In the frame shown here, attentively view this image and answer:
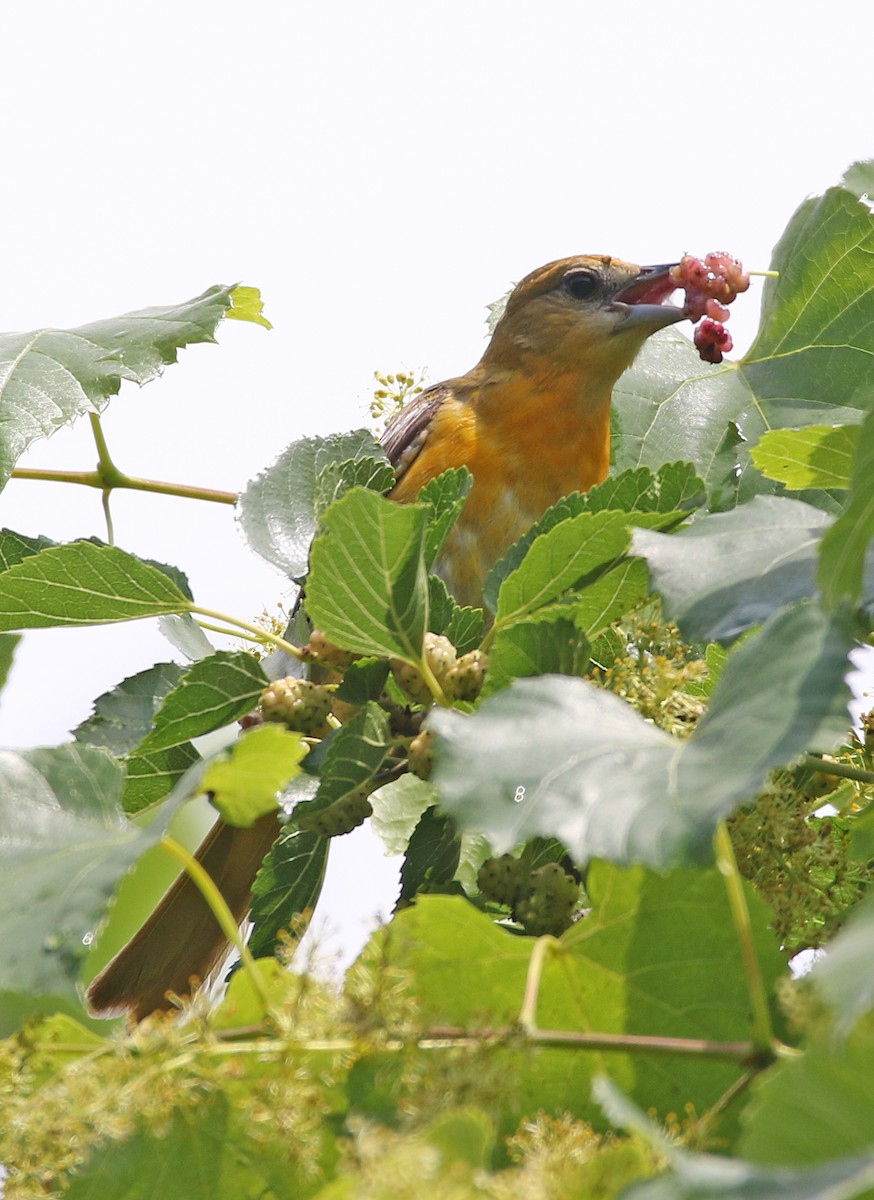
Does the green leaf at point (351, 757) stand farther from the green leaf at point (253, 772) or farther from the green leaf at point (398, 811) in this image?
the green leaf at point (398, 811)

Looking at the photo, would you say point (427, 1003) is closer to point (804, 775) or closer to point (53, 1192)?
point (53, 1192)

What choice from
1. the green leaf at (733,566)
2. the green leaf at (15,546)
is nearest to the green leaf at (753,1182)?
the green leaf at (733,566)

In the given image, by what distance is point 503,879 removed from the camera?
2.09 meters

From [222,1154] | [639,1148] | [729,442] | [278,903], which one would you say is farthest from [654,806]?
[729,442]

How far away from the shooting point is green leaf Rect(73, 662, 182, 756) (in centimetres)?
254

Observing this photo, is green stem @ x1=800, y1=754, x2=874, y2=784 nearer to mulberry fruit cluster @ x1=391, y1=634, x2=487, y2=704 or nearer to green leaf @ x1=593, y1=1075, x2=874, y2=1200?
mulberry fruit cluster @ x1=391, y1=634, x2=487, y2=704

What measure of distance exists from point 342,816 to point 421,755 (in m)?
0.16

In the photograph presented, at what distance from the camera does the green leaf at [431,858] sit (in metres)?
2.19

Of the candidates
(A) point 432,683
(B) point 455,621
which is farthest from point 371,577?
(B) point 455,621

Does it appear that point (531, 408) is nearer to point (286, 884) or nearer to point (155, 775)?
point (155, 775)

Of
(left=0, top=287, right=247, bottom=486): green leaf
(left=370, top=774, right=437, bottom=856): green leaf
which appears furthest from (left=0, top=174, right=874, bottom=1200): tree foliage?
(left=0, top=287, right=247, bottom=486): green leaf

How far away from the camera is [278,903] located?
7.47ft

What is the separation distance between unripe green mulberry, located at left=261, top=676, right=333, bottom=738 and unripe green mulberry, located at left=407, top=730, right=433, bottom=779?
0.24 metres

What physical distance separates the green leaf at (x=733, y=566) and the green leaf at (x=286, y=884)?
700 mm
